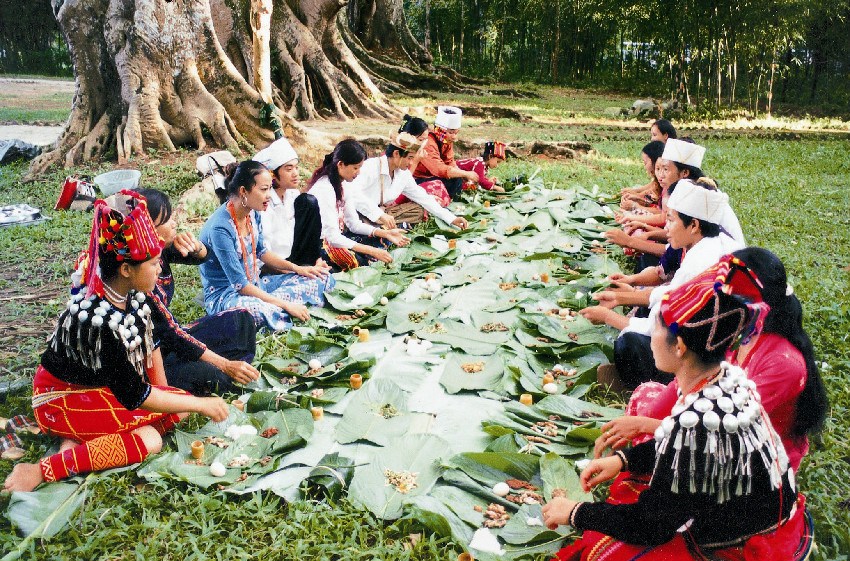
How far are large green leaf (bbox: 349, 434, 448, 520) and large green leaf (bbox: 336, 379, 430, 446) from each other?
0.10 m

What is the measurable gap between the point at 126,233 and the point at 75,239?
342 cm

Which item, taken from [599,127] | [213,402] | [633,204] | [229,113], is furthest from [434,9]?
[213,402]

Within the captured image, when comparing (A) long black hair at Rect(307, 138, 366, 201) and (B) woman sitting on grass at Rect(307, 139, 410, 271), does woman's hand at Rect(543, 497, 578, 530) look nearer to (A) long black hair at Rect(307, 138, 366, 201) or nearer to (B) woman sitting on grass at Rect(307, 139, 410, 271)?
(B) woman sitting on grass at Rect(307, 139, 410, 271)

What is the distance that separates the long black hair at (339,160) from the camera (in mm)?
4640

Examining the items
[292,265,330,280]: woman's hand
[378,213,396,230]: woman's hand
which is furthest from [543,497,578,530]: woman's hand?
[378,213,396,230]: woman's hand

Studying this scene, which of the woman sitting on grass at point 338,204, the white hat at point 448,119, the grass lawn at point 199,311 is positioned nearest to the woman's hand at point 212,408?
the grass lawn at point 199,311

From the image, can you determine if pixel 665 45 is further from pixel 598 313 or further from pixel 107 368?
pixel 107 368

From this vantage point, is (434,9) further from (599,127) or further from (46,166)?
(46,166)

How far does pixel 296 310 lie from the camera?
12.6 ft

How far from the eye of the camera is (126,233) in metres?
2.39

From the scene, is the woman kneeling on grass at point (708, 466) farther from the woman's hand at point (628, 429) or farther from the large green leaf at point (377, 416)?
the large green leaf at point (377, 416)

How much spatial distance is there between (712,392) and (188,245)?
2.53 meters

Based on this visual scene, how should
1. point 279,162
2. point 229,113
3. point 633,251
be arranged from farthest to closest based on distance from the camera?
point 229,113 → point 633,251 → point 279,162

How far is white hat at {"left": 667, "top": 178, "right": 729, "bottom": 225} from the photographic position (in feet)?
10.3
